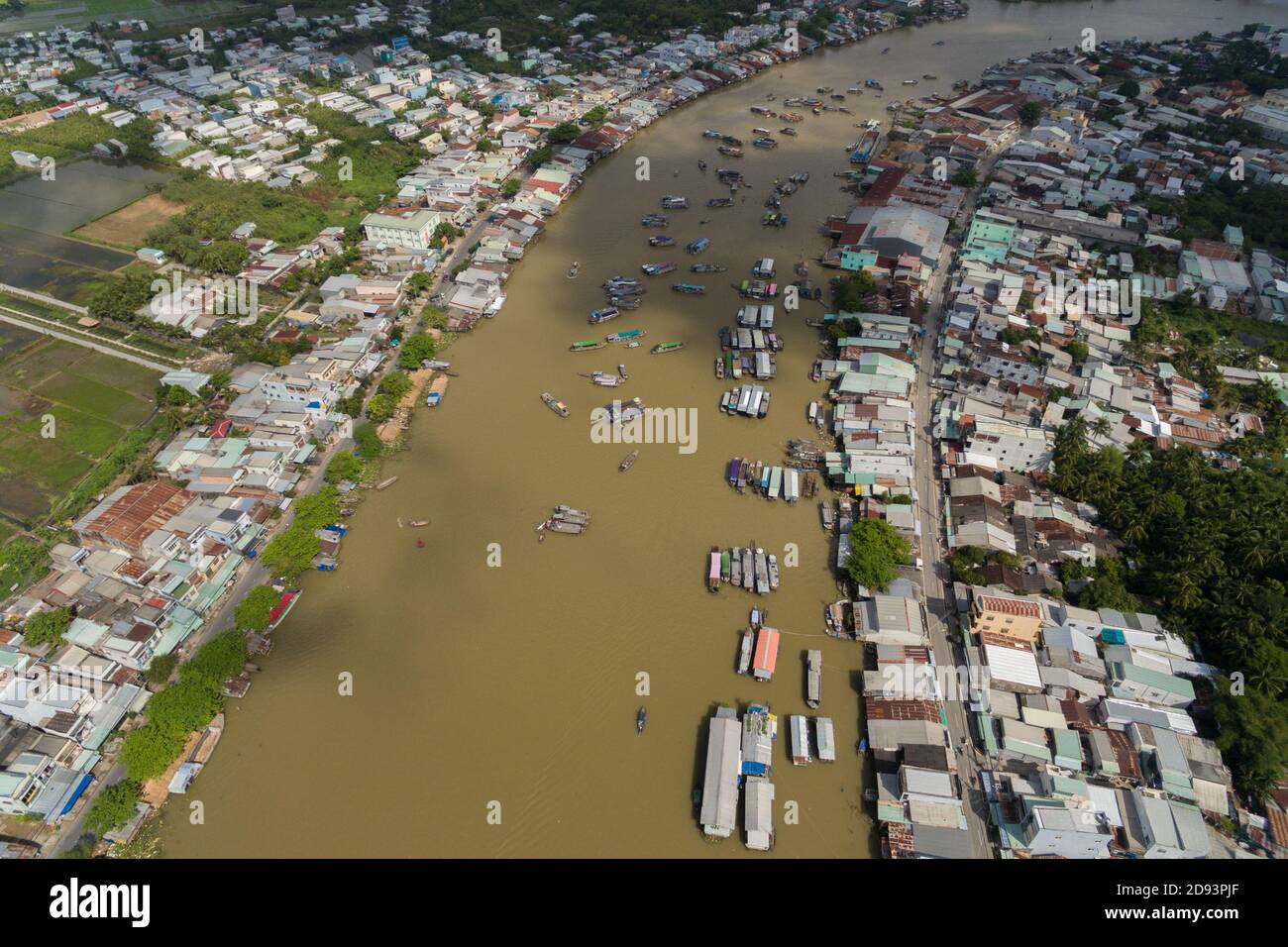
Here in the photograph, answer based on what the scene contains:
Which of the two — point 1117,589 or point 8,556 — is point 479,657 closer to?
point 8,556

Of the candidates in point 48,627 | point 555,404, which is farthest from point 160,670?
point 555,404

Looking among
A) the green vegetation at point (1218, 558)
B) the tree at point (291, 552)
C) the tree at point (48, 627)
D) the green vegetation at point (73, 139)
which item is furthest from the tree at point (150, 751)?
the green vegetation at point (73, 139)

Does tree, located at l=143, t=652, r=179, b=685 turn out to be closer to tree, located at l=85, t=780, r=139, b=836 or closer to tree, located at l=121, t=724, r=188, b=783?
tree, located at l=121, t=724, r=188, b=783

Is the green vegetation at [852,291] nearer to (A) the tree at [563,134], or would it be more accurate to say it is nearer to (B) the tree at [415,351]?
(B) the tree at [415,351]

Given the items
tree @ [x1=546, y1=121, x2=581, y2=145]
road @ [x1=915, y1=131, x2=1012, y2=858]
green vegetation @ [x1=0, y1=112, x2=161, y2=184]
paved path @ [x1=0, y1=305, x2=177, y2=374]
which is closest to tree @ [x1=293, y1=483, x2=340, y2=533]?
paved path @ [x1=0, y1=305, x2=177, y2=374]

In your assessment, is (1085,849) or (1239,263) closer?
(1085,849)

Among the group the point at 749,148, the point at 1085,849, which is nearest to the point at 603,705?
the point at 1085,849
